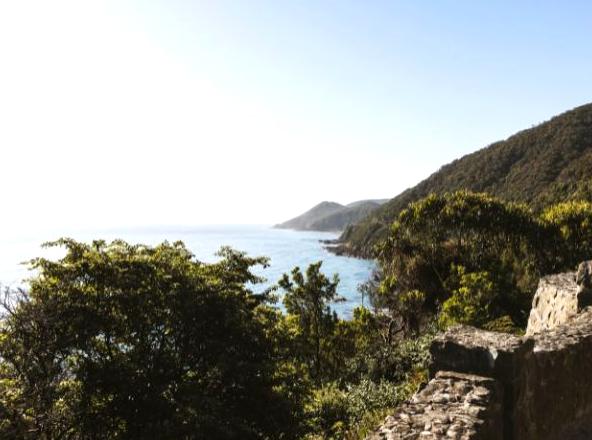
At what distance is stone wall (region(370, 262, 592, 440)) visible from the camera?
21.2ft

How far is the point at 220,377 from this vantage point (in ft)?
47.0

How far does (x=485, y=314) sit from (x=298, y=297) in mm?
15028

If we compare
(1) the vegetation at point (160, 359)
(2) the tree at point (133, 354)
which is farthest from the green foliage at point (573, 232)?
(2) the tree at point (133, 354)

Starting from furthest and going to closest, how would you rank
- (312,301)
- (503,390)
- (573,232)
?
(312,301) → (573,232) → (503,390)

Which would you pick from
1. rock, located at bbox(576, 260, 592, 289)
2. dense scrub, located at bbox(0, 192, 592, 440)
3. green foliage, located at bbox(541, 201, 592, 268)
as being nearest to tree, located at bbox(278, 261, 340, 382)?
dense scrub, located at bbox(0, 192, 592, 440)

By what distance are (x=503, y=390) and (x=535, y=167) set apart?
109355 millimetres

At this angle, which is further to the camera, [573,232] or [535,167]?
[535,167]

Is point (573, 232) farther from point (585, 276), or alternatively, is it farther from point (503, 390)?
point (503, 390)

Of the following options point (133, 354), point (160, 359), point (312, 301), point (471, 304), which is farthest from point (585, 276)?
point (312, 301)

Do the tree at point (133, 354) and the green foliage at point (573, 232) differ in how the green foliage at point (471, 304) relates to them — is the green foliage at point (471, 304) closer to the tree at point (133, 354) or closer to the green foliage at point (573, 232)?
the tree at point (133, 354)

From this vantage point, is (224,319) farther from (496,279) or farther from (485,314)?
(496,279)

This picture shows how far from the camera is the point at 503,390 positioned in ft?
24.0

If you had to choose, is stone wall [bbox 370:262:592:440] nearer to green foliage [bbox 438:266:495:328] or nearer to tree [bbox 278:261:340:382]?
green foliage [bbox 438:266:495:328]

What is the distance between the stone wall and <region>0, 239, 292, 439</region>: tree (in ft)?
22.3
